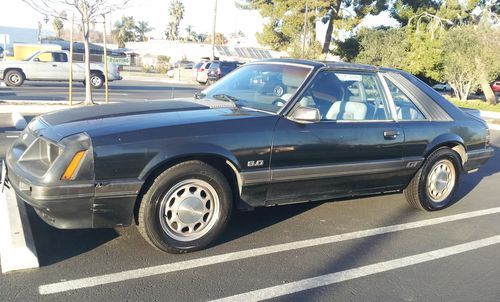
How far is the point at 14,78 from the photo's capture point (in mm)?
21125

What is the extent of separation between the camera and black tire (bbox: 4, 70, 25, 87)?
68.9 feet

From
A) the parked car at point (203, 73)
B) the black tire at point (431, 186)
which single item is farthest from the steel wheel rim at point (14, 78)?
the black tire at point (431, 186)

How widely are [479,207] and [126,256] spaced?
4.32 metres

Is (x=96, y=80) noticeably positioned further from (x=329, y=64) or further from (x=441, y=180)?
(x=441, y=180)

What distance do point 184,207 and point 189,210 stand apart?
0.17 ft

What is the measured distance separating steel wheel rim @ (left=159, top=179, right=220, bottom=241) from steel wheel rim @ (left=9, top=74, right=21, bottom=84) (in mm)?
19941

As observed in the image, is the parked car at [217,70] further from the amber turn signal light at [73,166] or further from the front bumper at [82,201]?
the amber turn signal light at [73,166]

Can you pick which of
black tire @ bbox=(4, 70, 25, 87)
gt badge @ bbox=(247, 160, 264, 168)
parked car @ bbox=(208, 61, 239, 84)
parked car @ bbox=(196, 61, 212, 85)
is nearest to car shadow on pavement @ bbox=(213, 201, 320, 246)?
gt badge @ bbox=(247, 160, 264, 168)

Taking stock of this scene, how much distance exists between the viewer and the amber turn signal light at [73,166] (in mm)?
A: 3488

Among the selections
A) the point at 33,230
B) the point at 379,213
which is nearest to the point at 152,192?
the point at 33,230

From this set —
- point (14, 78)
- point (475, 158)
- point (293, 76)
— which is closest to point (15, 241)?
point (293, 76)

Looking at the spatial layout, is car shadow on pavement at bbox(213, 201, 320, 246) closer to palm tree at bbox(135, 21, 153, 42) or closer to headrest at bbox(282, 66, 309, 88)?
headrest at bbox(282, 66, 309, 88)

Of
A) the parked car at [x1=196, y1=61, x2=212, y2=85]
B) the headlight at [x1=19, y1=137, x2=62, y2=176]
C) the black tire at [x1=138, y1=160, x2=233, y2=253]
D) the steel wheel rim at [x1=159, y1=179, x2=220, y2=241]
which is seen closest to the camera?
the headlight at [x1=19, y1=137, x2=62, y2=176]

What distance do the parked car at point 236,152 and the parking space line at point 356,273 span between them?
0.82 metres
